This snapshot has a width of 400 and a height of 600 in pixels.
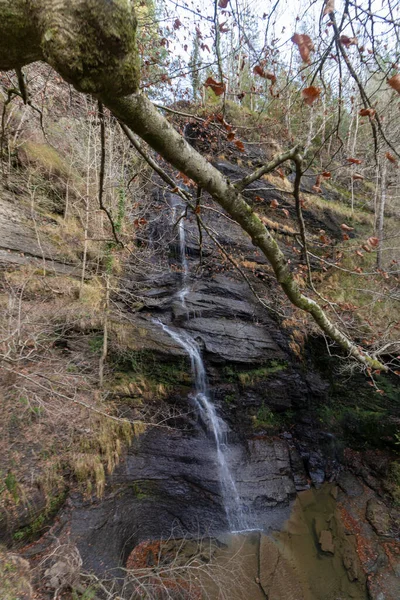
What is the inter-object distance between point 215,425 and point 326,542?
3255 mm

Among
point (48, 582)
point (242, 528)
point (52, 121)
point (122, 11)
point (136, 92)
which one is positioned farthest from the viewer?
point (52, 121)

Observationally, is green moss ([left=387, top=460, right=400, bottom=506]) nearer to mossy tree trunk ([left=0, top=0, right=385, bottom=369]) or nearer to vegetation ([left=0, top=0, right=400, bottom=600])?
vegetation ([left=0, top=0, right=400, bottom=600])

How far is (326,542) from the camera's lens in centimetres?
620

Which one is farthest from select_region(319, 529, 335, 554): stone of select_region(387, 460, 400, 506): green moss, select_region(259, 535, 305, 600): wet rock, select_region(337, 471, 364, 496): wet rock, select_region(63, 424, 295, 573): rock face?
select_region(387, 460, 400, 506): green moss

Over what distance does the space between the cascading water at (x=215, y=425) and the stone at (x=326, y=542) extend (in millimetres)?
1600

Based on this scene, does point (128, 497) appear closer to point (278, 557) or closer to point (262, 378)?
point (278, 557)

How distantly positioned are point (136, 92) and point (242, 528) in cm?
789

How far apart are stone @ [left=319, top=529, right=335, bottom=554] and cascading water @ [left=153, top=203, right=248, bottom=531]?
160cm

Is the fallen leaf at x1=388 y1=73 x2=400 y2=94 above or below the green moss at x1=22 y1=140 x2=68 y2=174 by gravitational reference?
below

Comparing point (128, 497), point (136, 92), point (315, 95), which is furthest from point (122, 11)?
point (128, 497)

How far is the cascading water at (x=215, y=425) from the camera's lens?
6484 millimetres

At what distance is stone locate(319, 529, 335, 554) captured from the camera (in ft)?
19.9

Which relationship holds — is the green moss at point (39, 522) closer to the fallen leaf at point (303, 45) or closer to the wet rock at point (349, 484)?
the fallen leaf at point (303, 45)

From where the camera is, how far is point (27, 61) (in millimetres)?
1109
